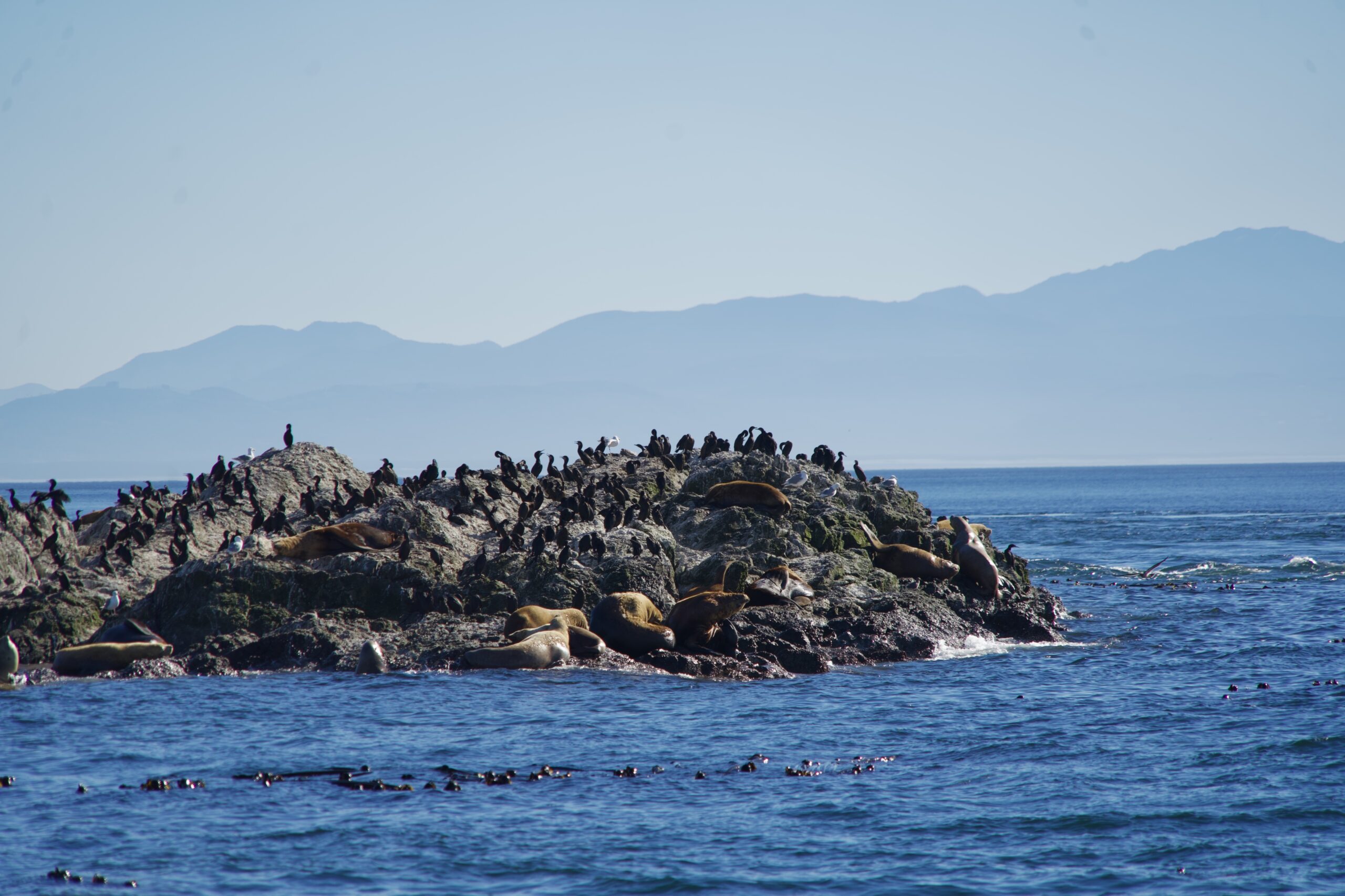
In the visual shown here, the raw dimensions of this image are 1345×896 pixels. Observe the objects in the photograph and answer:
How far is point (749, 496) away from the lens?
27969 mm

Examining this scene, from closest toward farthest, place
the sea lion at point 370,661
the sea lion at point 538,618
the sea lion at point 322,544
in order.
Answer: the sea lion at point 370,661 → the sea lion at point 538,618 → the sea lion at point 322,544

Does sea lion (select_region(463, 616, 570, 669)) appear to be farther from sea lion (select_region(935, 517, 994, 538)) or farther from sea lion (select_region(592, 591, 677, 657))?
sea lion (select_region(935, 517, 994, 538))

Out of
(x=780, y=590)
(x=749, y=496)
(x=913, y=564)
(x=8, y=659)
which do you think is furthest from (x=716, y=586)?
(x=8, y=659)

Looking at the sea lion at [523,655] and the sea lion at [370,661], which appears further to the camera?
the sea lion at [523,655]

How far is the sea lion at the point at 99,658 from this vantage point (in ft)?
69.4

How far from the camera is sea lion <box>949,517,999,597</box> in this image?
27578mm

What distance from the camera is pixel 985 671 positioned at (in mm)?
22156

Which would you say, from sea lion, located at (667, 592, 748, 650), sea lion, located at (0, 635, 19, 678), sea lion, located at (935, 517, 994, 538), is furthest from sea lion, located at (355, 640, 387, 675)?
sea lion, located at (935, 517, 994, 538)

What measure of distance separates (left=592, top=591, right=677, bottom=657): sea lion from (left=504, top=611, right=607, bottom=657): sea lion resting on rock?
267 mm

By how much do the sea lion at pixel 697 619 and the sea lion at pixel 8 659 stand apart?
11.8 meters

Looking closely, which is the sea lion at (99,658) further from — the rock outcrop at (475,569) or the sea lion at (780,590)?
the sea lion at (780,590)

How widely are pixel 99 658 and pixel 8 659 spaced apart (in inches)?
57.3

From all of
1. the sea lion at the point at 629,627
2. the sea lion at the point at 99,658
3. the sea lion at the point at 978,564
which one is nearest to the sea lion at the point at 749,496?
the sea lion at the point at 978,564

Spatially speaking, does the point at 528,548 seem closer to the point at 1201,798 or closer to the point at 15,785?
the point at 15,785
